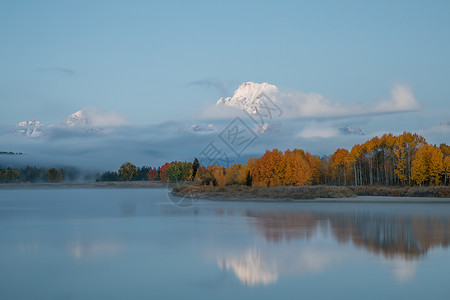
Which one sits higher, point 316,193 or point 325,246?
point 316,193

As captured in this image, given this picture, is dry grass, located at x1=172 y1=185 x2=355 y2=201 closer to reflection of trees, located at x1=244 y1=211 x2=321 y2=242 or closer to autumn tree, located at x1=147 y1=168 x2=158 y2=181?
reflection of trees, located at x1=244 y1=211 x2=321 y2=242

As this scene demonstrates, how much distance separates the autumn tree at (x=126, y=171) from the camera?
15650 cm

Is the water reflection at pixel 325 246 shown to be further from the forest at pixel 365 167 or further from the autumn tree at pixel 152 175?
the autumn tree at pixel 152 175

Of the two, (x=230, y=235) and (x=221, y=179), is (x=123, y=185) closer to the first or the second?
(x=221, y=179)

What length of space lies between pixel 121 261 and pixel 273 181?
5086 cm

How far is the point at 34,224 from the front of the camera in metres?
21.2

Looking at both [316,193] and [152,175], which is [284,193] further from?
[152,175]

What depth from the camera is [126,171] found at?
156m

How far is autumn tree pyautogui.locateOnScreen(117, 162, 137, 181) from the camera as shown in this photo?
156 m

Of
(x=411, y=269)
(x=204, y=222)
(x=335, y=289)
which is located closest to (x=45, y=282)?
(x=335, y=289)

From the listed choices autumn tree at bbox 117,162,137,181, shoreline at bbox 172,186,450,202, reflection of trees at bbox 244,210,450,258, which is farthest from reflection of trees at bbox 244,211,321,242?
autumn tree at bbox 117,162,137,181

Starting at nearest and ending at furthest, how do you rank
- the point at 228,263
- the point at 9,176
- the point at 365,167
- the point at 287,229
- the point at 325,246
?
the point at 228,263 < the point at 325,246 < the point at 287,229 < the point at 365,167 < the point at 9,176

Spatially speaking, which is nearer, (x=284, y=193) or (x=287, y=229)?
(x=287, y=229)

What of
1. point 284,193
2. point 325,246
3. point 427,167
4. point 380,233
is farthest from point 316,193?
point 325,246
